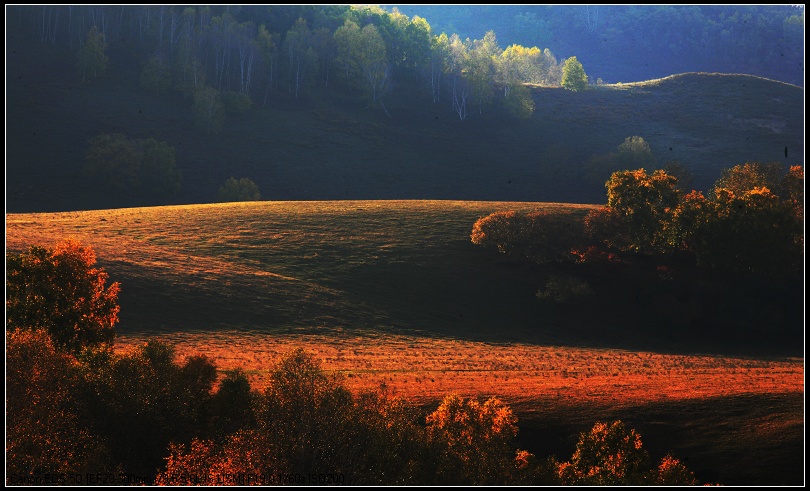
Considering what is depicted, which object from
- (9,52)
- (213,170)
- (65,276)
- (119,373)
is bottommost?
(119,373)

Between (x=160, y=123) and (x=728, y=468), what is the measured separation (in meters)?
150

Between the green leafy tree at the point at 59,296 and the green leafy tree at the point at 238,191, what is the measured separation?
9329 cm

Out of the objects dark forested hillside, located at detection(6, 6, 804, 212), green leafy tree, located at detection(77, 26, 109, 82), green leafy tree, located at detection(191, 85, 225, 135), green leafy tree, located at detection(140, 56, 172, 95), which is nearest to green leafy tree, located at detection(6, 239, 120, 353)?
dark forested hillside, located at detection(6, 6, 804, 212)

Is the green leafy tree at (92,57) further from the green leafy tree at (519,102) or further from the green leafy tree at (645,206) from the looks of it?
the green leafy tree at (645,206)

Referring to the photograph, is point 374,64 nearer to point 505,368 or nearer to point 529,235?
point 529,235

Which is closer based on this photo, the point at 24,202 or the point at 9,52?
the point at 24,202

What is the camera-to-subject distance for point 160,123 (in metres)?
160

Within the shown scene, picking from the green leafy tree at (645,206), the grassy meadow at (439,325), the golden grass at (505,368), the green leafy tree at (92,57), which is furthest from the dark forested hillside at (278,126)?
the golden grass at (505,368)

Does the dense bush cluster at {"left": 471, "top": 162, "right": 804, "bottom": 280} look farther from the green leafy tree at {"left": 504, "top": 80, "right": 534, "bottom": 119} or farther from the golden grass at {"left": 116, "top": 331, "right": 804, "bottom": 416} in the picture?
the green leafy tree at {"left": 504, "top": 80, "right": 534, "bottom": 119}

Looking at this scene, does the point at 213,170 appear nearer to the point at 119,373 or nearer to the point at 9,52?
the point at 9,52

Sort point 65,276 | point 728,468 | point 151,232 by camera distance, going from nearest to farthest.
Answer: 1. point 728,468
2. point 65,276
3. point 151,232

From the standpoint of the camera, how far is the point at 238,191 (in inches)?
5207

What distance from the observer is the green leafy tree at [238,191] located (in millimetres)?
131375

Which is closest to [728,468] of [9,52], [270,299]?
[270,299]
